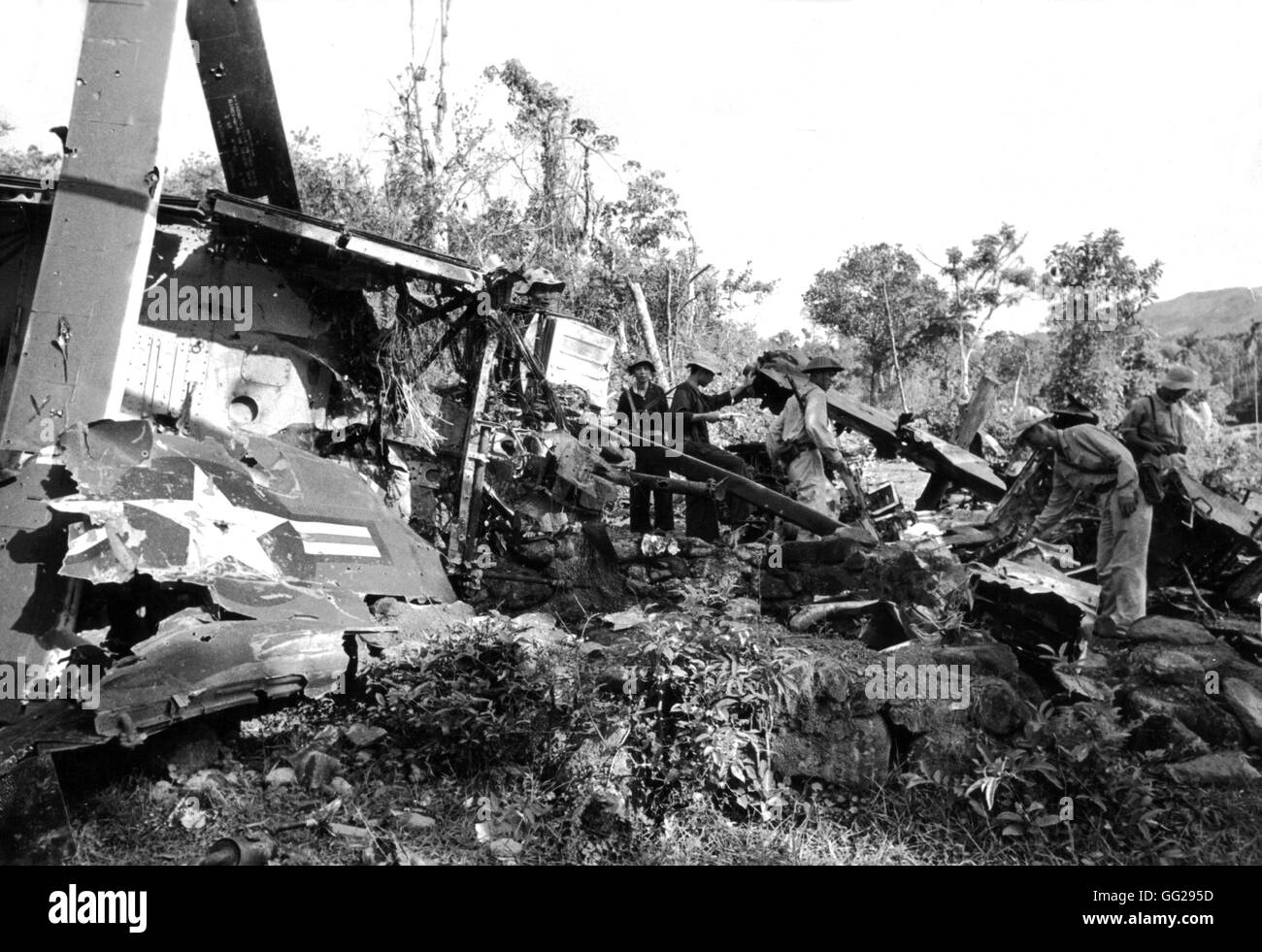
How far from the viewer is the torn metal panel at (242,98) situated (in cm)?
939

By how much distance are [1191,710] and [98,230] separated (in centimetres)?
783

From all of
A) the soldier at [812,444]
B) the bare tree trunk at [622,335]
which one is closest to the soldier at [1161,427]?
the soldier at [812,444]

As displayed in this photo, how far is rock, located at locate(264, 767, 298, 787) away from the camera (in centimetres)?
463

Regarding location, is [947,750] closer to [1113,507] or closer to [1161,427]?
[1113,507]

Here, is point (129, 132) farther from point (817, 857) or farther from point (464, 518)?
point (817, 857)

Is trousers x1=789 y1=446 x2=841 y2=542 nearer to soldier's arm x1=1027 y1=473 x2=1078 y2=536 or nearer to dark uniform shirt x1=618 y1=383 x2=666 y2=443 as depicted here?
dark uniform shirt x1=618 y1=383 x2=666 y2=443

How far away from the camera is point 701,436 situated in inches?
359

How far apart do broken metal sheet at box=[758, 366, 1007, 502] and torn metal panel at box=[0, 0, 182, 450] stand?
5535 millimetres

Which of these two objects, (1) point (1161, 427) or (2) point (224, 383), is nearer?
(1) point (1161, 427)

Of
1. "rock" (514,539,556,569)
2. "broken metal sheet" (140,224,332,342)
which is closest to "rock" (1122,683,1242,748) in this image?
"rock" (514,539,556,569)

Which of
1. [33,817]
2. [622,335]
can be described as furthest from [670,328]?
[33,817]

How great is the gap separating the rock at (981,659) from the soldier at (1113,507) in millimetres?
1768

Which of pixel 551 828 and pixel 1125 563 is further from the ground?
pixel 1125 563
